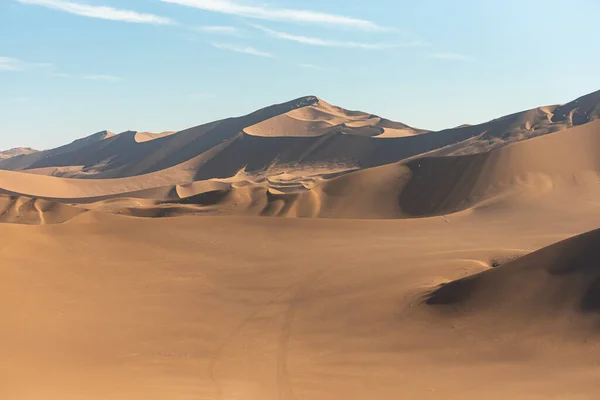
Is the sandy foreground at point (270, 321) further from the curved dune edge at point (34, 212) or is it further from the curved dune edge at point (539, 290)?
the curved dune edge at point (34, 212)

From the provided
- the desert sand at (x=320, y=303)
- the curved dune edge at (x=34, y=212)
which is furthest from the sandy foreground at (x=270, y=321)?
the curved dune edge at (x=34, y=212)

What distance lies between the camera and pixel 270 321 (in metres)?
12.2

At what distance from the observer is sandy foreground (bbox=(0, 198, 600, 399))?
8.45m

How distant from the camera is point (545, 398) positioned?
292 inches

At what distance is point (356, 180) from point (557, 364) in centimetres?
2764

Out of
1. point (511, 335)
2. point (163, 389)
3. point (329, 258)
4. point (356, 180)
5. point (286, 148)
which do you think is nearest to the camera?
point (163, 389)

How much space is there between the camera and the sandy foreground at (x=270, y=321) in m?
8.45

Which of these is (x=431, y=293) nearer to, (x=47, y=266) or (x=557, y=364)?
(x=557, y=364)

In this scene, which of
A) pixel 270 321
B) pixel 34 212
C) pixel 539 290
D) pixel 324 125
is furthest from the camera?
pixel 324 125

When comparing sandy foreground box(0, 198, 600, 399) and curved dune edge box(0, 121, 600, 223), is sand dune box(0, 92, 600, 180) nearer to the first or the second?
curved dune edge box(0, 121, 600, 223)

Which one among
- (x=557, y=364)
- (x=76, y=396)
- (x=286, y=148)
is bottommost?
(x=557, y=364)

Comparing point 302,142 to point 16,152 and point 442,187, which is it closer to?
point 442,187

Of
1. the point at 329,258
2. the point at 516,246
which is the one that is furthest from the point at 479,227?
the point at 329,258

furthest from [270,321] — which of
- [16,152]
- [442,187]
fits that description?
[16,152]
